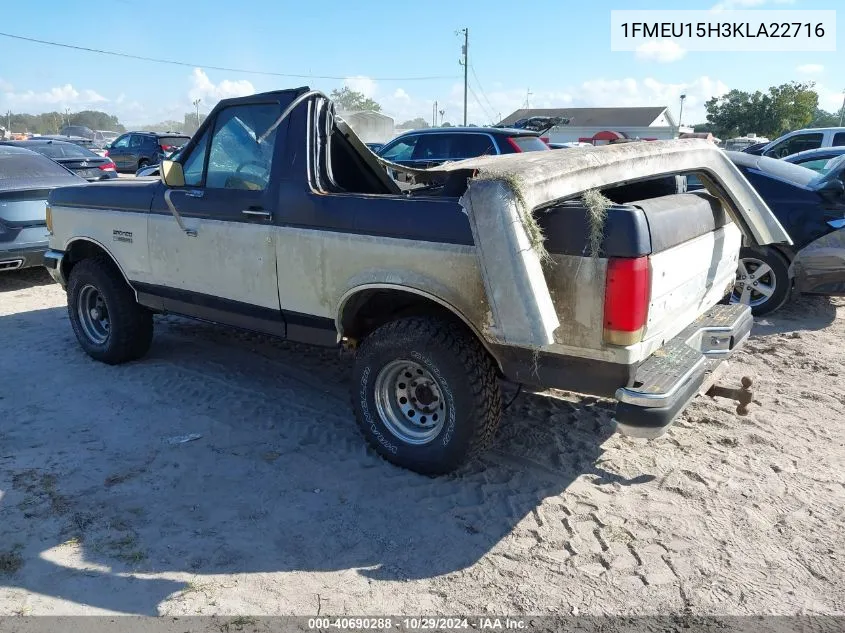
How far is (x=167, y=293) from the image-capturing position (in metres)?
4.84

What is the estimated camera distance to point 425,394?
3.72 metres

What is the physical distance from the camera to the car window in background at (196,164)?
4574 millimetres

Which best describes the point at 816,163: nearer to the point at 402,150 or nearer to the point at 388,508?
the point at 402,150

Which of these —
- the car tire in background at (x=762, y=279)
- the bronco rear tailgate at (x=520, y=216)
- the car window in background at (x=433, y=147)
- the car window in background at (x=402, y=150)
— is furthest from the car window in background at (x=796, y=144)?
the bronco rear tailgate at (x=520, y=216)

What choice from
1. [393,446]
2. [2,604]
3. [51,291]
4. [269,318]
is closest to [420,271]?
[393,446]

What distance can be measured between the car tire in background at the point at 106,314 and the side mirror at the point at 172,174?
3.89 ft

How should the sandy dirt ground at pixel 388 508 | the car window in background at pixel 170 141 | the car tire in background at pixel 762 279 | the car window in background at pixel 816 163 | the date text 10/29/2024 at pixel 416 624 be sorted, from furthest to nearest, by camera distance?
1. the car window in background at pixel 170 141
2. the car window in background at pixel 816 163
3. the car tire in background at pixel 762 279
4. the sandy dirt ground at pixel 388 508
5. the date text 10/29/2024 at pixel 416 624

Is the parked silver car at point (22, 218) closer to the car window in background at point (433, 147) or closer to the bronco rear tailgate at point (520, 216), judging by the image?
the car window in background at point (433, 147)

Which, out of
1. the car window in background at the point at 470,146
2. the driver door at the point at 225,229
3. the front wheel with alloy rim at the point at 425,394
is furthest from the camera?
the car window in background at the point at 470,146

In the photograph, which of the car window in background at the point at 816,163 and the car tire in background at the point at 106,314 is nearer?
the car tire in background at the point at 106,314

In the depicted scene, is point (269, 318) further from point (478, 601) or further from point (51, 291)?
point (51, 291)

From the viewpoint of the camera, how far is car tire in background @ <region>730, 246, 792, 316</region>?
6.37 metres

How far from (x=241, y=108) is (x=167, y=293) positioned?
1.44 m

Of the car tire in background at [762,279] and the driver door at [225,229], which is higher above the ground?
the driver door at [225,229]
